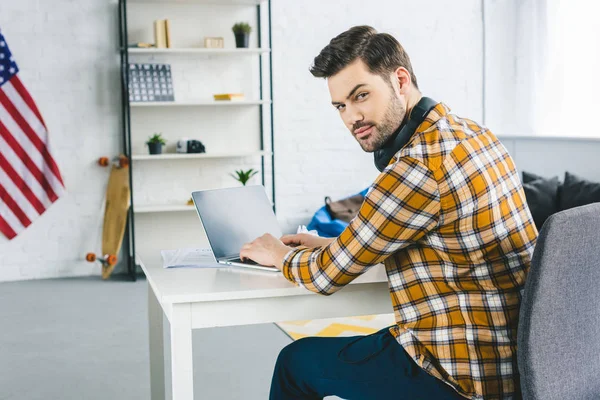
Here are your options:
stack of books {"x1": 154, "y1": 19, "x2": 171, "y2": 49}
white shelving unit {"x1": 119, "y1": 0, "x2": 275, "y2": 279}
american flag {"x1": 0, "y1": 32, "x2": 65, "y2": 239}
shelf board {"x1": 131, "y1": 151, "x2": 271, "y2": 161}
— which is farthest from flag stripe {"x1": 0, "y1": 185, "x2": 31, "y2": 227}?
stack of books {"x1": 154, "y1": 19, "x2": 171, "y2": 49}

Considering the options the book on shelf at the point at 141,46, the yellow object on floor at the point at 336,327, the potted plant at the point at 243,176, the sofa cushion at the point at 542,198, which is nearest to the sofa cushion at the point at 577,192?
the sofa cushion at the point at 542,198

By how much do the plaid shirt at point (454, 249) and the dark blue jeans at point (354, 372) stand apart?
0.05 meters

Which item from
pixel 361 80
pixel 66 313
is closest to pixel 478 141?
pixel 361 80

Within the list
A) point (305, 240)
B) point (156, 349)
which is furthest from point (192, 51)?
point (305, 240)

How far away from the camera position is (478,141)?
1.72 metres

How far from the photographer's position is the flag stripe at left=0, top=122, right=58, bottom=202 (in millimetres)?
5305

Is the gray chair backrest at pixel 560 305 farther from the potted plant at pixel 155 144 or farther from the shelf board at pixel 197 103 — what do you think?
the potted plant at pixel 155 144

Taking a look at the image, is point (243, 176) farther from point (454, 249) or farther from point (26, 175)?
point (454, 249)

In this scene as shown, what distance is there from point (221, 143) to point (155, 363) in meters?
3.22

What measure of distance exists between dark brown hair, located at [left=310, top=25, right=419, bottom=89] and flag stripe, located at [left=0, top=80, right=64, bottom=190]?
392 centimetres

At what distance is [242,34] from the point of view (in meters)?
5.46

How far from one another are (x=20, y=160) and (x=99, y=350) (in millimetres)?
2101

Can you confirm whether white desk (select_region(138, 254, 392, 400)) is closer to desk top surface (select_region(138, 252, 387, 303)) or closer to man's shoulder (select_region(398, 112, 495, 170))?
desk top surface (select_region(138, 252, 387, 303))

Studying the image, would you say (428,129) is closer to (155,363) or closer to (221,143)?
(155,363)
